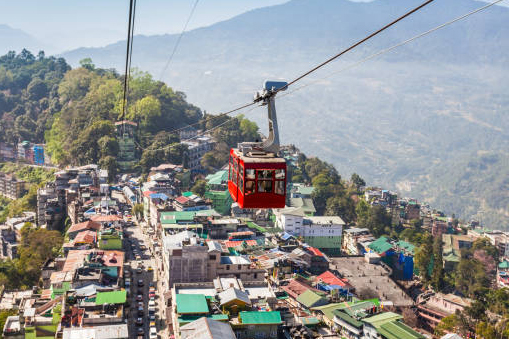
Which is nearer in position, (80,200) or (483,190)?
(80,200)

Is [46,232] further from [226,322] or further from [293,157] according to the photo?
[293,157]

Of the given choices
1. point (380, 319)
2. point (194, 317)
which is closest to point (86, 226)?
point (194, 317)

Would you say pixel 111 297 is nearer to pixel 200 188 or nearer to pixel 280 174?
pixel 280 174

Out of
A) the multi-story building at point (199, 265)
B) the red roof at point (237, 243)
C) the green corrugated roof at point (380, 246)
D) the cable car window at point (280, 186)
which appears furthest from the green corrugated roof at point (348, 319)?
the cable car window at point (280, 186)

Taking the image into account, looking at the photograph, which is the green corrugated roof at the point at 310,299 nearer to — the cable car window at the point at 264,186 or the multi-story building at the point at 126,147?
the cable car window at the point at 264,186

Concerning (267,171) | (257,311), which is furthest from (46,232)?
(267,171)

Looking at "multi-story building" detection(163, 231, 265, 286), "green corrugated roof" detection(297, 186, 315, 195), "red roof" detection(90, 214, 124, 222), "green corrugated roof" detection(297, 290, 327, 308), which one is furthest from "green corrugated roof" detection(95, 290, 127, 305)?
"green corrugated roof" detection(297, 186, 315, 195)
